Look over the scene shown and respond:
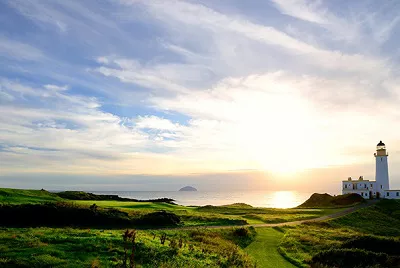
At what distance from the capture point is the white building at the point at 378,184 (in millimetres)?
90062

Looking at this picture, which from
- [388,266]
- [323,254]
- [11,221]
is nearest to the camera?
[388,266]

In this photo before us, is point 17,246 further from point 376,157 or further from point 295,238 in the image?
point 376,157

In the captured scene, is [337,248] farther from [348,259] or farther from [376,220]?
[376,220]

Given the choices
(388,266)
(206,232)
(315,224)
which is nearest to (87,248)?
(206,232)

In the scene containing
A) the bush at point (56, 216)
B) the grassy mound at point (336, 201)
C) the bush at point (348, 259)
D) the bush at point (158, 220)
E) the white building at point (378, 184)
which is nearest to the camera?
the bush at point (348, 259)

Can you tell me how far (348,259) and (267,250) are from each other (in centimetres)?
634

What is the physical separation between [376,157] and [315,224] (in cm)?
5617

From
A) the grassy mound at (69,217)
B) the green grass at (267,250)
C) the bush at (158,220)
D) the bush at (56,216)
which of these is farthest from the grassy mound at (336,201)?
the bush at (56,216)

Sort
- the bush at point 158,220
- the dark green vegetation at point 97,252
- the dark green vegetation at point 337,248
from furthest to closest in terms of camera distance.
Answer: the bush at point 158,220, the dark green vegetation at point 337,248, the dark green vegetation at point 97,252

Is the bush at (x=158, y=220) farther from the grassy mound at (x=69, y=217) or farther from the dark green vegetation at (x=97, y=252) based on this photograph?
the dark green vegetation at (x=97, y=252)

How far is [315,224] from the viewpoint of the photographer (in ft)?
152

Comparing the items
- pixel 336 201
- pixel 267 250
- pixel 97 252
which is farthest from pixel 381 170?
pixel 97 252

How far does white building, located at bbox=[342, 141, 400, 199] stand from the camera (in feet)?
295

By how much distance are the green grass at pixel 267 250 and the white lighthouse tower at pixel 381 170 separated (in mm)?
64802
